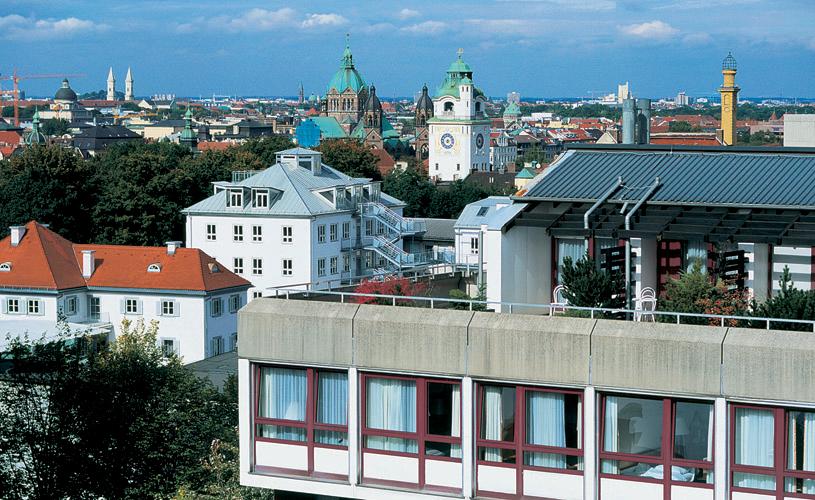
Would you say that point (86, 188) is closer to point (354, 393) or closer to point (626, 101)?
point (626, 101)

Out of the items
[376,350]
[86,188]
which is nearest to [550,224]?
[376,350]

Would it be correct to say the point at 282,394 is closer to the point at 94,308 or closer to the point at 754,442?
the point at 754,442

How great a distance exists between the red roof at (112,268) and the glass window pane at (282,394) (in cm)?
4637

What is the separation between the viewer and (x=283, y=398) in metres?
18.8

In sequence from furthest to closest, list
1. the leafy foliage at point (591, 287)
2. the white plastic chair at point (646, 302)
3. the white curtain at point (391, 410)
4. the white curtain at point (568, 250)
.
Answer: the white curtain at point (568, 250) < the leafy foliage at point (591, 287) < the white plastic chair at point (646, 302) < the white curtain at point (391, 410)

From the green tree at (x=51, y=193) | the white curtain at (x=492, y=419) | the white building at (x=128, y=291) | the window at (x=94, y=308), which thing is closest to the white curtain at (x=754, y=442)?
the white curtain at (x=492, y=419)

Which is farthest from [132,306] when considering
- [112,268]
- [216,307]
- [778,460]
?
[778,460]

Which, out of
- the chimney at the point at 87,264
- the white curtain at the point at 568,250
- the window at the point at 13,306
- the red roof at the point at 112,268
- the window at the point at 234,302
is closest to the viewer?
the white curtain at the point at 568,250

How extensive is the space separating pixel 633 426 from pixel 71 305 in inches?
2062

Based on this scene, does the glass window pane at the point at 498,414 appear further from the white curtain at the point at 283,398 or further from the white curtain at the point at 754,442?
the white curtain at the point at 754,442

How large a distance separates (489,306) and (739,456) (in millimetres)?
6060

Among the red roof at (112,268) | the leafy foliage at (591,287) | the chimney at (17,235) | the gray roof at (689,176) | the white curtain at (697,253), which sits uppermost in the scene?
the gray roof at (689,176)

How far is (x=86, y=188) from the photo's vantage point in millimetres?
90938

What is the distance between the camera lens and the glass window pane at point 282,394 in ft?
61.3
